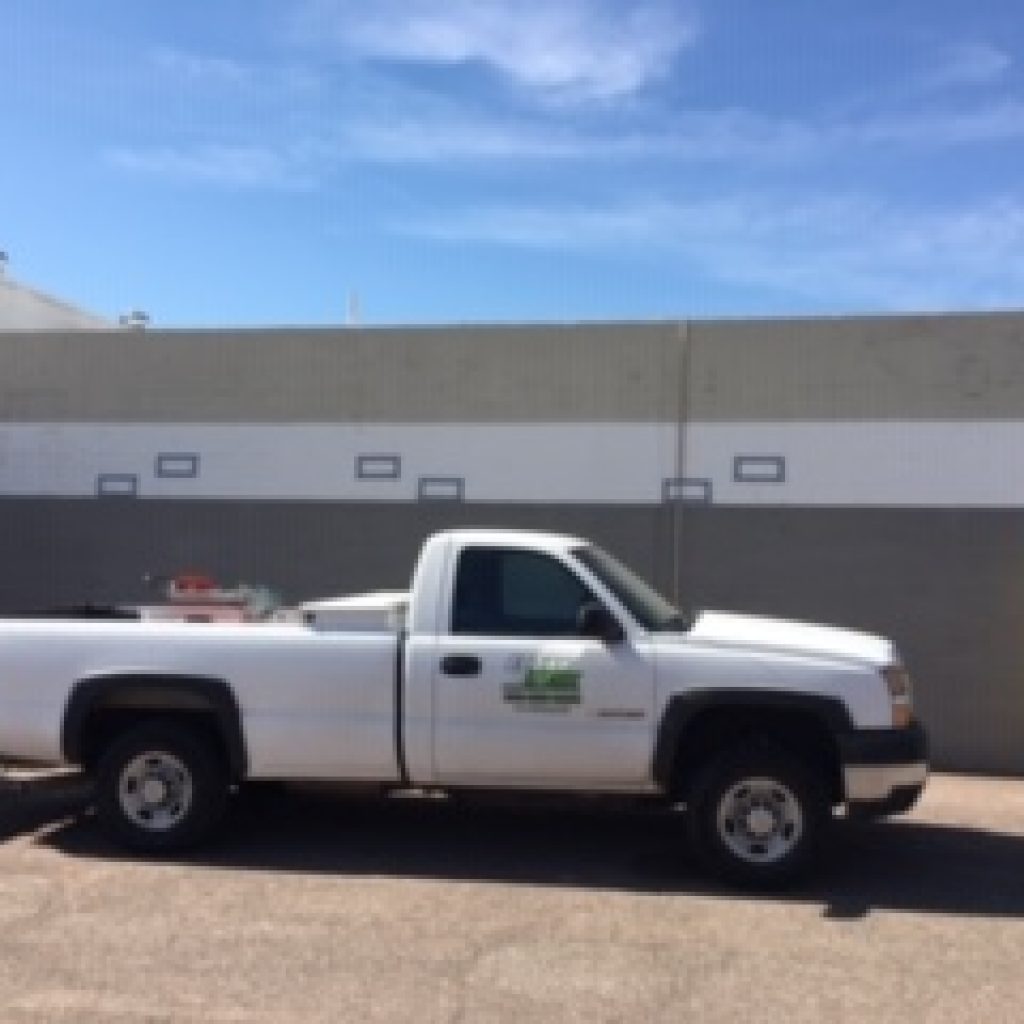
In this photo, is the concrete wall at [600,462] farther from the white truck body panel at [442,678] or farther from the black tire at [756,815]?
the black tire at [756,815]

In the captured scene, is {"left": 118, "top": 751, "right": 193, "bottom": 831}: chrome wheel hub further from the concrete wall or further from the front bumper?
the concrete wall

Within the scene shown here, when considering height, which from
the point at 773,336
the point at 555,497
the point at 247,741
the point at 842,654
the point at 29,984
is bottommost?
the point at 29,984

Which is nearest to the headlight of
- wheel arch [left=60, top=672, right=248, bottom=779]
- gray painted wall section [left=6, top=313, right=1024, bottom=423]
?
wheel arch [left=60, top=672, right=248, bottom=779]

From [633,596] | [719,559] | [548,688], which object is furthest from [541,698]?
[719,559]

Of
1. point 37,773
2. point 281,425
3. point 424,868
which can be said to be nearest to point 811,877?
point 424,868

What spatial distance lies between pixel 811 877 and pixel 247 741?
3.35 m

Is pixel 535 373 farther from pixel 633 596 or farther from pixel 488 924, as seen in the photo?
pixel 488 924

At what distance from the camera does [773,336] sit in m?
13.9

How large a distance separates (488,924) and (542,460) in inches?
274

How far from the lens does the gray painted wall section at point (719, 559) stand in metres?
13.2

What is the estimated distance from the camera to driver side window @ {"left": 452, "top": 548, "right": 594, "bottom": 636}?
9.08m

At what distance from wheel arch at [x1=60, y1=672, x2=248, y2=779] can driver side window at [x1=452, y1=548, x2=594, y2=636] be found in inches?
57.2

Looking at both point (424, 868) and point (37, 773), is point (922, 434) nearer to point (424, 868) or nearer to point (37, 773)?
point (424, 868)

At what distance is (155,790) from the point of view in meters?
9.34
